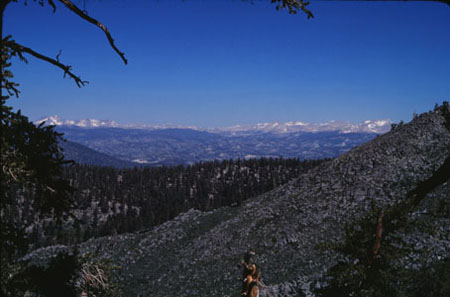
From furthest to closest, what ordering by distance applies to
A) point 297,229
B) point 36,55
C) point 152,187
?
1. point 152,187
2. point 297,229
3. point 36,55

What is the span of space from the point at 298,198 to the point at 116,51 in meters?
53.9

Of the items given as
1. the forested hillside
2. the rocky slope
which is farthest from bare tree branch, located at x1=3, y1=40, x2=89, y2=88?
the forested hillside

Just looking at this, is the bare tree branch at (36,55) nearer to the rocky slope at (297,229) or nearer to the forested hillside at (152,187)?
the rocky slope at (297,229)

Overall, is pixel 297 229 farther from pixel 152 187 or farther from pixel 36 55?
pixel 152 187

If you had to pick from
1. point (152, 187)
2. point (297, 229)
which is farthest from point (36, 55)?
point (152, 187)

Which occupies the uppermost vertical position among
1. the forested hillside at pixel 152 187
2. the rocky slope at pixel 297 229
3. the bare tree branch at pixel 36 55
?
the bare tree branch at pixel 36 55

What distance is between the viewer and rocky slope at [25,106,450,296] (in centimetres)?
3809

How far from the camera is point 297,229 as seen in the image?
4778 centimetres

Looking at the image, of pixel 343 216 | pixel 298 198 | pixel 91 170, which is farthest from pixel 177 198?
pixel 343 216

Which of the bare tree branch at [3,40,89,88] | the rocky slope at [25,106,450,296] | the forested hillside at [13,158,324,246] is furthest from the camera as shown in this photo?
the forested hillside at [13,158,324,246]

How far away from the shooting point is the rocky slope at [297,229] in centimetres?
3809

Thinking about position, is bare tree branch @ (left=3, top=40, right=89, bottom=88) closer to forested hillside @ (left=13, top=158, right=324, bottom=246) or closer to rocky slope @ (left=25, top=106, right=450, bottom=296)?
rocky slope @ (left=25, top=106, right=450, bottom=296)

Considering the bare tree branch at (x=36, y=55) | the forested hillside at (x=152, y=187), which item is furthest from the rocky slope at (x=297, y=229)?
the forested hillside at (x=152, y=187)

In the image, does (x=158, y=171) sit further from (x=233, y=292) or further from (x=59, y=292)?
(x=59, y=292)
